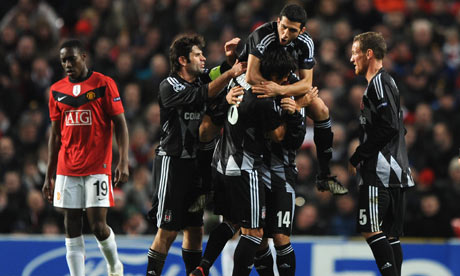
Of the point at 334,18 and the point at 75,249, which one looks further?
the point at 334,18

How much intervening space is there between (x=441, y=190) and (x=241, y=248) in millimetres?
5214

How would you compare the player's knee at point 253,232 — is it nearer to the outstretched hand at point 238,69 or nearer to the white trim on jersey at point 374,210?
the white trim on jersey at point 374,210

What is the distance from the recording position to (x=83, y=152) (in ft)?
24.7

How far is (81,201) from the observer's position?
7535 mm

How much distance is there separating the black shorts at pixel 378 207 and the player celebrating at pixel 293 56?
0.75ft

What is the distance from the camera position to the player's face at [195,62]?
760cm

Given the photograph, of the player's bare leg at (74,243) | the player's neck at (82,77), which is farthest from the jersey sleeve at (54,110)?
the player's bare leg at (74,243)

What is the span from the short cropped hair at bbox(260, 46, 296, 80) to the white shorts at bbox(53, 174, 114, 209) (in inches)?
70.2

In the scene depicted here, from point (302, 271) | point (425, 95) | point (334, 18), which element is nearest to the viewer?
point (302, 271)

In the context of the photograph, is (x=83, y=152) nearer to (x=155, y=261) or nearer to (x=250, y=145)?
(x=155, y=261)

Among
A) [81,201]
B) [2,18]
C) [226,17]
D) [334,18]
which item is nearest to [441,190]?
[334,18]

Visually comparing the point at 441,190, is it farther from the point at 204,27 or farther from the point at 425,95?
the point at 204,27

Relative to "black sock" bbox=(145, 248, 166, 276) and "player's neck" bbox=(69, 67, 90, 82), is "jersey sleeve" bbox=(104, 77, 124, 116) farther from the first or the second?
"black sock" bbox=(145, 248, 166, 276)

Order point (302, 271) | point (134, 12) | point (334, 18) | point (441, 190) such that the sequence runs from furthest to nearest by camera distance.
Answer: point (134, 12)
point (334, 18)
point (441, 190)
point (302, 271)
